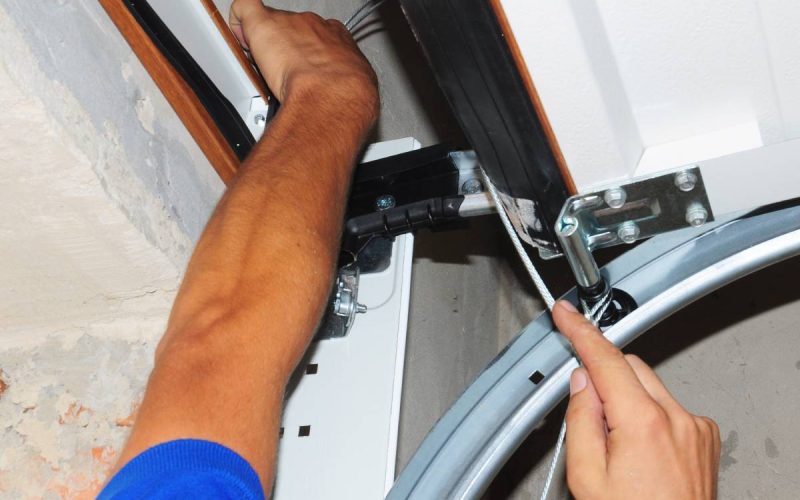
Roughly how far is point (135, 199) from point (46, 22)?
0.19 meters

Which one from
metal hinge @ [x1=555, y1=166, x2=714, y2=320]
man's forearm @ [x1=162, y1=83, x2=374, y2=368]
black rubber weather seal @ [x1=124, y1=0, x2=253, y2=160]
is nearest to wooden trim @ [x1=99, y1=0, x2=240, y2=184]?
black rubber weather seal @ [x1=124, y1=0, x2=253, y2=160]

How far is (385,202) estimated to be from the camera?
0.97 metres

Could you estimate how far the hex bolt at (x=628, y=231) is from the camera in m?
0.66

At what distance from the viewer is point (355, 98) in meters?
0.94

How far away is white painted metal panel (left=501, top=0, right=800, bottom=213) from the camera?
1.75 feet

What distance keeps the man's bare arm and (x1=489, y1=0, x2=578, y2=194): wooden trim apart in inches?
10.5

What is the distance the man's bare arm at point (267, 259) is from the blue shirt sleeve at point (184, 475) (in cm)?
2

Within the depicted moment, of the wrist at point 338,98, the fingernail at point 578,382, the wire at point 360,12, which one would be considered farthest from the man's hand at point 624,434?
the wire at point 360,12

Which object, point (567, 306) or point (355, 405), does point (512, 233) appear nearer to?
point (567, 306)

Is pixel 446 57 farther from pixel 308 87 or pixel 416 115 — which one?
pixel 416 115

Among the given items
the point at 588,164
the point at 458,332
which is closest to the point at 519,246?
the point at 588,164

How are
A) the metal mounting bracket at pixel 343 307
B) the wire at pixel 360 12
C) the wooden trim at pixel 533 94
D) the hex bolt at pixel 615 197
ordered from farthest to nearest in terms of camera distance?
the wire at pixel 360 12 < the metal mounting bracket at pixel 343 307 < the hex bolt at pixel 615 197 < the wooden trim at pixel 533 94

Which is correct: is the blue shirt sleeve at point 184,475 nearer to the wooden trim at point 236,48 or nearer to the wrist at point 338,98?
the wrist at point 338,98

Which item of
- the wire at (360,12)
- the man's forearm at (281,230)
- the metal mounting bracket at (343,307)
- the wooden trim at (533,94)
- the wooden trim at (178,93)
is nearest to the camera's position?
the wooden trim at (533,94)
